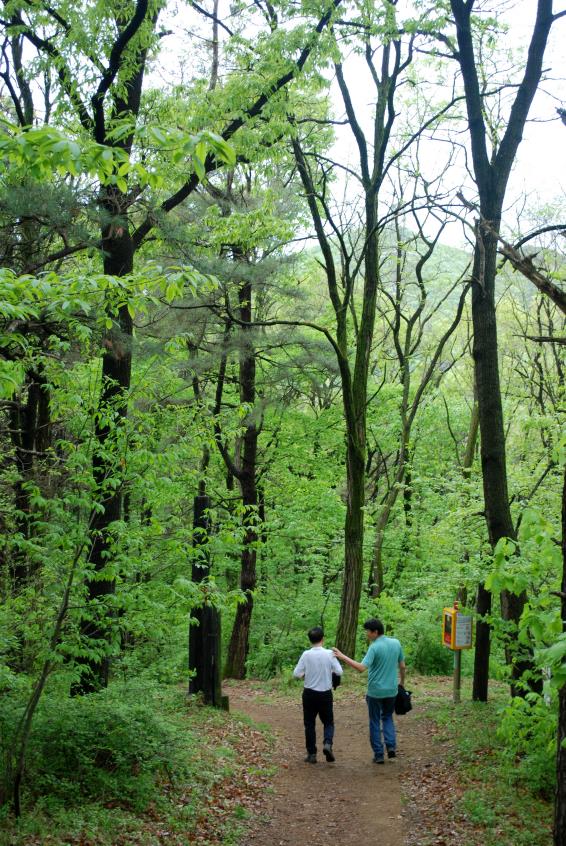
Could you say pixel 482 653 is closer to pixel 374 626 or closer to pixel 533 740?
pixel 374 626

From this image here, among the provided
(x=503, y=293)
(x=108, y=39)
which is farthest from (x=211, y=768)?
(x=503, y=293)

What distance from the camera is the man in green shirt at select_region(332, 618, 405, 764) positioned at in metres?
8.49

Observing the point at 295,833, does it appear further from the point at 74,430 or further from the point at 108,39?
the point at 108,39

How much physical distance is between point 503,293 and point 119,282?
21015 mm

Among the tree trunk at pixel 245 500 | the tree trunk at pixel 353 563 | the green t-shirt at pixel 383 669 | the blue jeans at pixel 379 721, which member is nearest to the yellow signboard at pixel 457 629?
the blue jeans at pixel 379 721

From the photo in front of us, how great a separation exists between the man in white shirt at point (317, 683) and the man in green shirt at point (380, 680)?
19 cm

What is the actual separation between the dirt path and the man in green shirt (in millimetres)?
262

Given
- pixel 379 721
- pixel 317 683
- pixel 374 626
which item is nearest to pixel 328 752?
pixel 379 721

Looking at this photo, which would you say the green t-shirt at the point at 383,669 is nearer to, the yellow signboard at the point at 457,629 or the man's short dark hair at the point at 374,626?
the man's short dark hair at the point at 374,626

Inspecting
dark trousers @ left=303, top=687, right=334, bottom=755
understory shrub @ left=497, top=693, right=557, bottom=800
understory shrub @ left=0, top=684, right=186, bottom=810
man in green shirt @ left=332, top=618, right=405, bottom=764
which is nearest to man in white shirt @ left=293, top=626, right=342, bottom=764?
dark trousers @ left=303, top=687, right=334, bottom=755

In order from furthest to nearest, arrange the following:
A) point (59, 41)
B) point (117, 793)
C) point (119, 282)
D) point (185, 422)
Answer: point (59, 41) < point (185, 422) < point (117, 793) < point (119, 282)

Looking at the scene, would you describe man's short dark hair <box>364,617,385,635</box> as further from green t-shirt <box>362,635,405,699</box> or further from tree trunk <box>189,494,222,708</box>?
tree trunk <box>189,494,222,708</box>

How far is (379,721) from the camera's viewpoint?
28.5 feet

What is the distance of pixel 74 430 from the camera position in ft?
20.0
